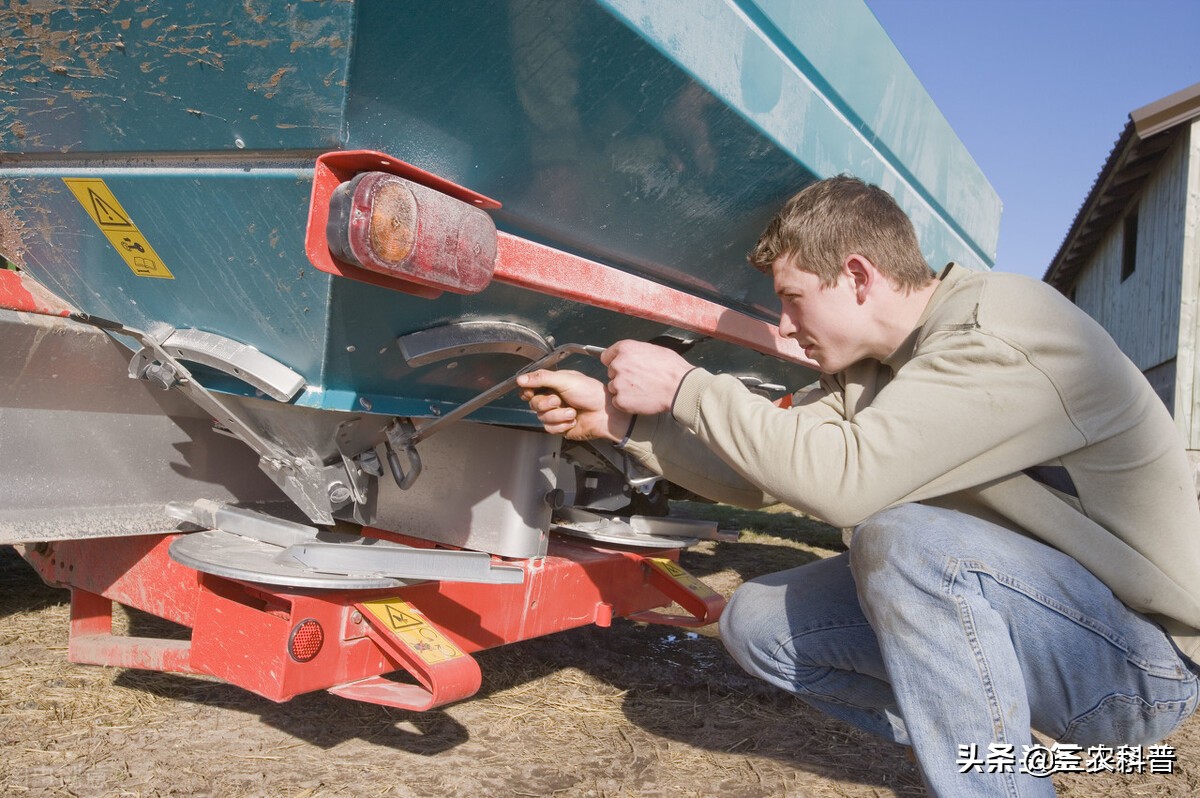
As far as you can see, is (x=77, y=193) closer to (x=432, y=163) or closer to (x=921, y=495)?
(x=432, y=163)

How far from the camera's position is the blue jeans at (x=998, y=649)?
1425 mm

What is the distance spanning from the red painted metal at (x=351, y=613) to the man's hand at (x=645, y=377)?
0.63 m

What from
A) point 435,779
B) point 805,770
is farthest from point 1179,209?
point 435,779

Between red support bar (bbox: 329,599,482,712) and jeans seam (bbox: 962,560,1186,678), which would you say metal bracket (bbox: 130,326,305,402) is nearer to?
red support bar (bbox: 329,599,482,712)

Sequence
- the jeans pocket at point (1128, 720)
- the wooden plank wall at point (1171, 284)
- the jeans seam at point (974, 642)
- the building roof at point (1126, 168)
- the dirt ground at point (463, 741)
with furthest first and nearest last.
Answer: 1. the building roof at point (1126, 168)
2. the wooden plank wall at point (1171, 284)
3. the dirt ground at point (463, 741)
4. the jeans pocket at point (1128, 720)
5. the jeans seam at point (974, 642)

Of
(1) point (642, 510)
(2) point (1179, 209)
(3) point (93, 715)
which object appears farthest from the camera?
(2) point (1179, 209)

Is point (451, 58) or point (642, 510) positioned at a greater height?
point (451, 58)

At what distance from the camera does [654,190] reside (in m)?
1.69

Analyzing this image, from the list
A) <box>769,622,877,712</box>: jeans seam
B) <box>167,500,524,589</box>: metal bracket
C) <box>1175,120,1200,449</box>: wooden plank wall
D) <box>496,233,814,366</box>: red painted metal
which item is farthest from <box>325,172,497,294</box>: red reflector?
<box>1175,120,1200,449</box>: wooden plank wall

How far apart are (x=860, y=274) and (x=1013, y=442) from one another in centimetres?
44

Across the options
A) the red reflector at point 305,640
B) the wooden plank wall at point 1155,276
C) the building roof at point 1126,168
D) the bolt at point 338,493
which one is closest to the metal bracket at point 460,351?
the bolt at point 338,493

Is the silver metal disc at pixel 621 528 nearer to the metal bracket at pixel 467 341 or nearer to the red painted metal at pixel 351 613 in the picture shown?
the red painted metal at pixel 351 613

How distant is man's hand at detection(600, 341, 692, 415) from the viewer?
1.68 metres

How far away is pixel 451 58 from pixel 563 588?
139 centimetres
